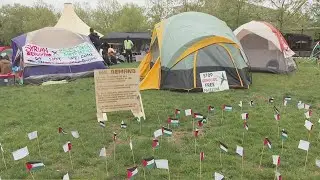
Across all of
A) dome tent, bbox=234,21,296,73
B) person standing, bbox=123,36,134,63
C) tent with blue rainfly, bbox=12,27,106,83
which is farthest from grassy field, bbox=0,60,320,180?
person standing, bbox=123,36,134,63

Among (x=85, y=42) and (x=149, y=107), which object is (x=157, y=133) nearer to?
(x=149, y=107)

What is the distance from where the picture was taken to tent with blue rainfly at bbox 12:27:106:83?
12641 mm

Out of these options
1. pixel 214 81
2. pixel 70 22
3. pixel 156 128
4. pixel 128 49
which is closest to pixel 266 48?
pixel 214 81

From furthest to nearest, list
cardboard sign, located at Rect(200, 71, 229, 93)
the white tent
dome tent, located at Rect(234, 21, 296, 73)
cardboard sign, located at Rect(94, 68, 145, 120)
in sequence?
the white tent
dome tent, located at Rect(234, 21, 296, 73)
cardboard sign, located at Rect(200, 71, 229, 93)
cardboard sign, located at Rect(94, 68, 145, 120)

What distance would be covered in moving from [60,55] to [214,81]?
571cm

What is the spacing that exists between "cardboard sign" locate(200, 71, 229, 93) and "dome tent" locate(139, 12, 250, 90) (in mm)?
115

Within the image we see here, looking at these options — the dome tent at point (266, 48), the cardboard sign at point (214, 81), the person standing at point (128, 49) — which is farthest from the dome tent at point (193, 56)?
the person standing at point (128, 49)

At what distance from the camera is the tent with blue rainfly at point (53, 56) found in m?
12.6

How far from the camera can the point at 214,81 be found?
1013 centimetres

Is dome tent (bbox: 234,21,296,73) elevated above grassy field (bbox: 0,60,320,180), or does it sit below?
above

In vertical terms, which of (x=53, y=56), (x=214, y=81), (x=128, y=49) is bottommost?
(x=214, y=81)

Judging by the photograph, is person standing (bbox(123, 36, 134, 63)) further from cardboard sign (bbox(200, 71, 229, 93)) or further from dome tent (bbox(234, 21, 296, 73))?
cardboard sign (bbox(200, 71, 229, 93))

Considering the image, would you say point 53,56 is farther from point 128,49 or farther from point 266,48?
point 128,49

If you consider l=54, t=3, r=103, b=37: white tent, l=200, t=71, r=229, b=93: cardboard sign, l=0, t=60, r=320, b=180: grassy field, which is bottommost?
l=0, t=60, r=320, b=180: grassy field
